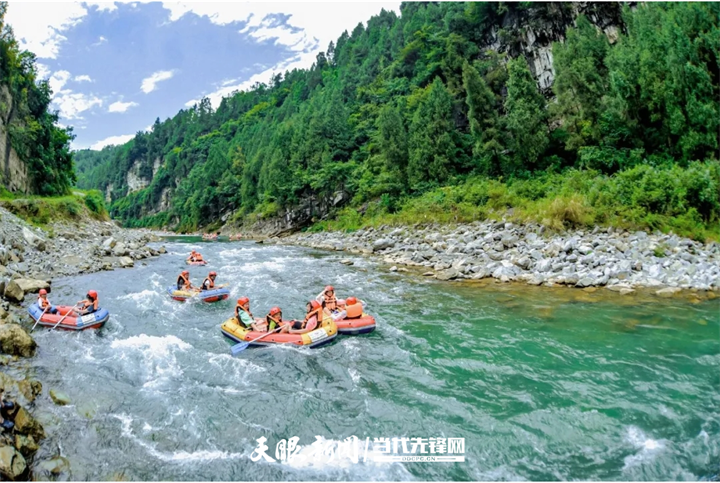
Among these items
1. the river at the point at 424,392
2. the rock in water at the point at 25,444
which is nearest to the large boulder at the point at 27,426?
the rock in water at the point at 25,444

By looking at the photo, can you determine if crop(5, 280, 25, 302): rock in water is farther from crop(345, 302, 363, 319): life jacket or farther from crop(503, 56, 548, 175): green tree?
crop(503, 56, 548, 175): green tree

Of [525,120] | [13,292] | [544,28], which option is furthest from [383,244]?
[544,28]

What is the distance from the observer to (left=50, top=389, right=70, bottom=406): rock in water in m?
7.86

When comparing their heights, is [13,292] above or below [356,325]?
above

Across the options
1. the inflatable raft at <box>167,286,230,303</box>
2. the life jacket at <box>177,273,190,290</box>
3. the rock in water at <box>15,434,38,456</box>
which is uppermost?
the life jacket at <box>177,273,190,290</box>

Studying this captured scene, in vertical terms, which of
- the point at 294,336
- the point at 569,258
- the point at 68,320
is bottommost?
the point at 569,258

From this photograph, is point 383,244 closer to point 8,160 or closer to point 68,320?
point 68,320

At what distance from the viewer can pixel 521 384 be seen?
8.23 metres

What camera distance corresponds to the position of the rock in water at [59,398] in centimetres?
786

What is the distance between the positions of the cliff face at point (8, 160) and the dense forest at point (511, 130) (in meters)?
25.6

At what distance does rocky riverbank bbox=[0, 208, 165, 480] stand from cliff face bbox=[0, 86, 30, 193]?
5.62m

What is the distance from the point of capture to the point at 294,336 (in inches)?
437

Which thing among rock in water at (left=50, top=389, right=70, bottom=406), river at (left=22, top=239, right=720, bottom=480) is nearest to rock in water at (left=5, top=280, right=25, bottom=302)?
river at (left=22, top=239, right=720, bottom=480)

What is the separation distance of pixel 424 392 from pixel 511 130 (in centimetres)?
2669
